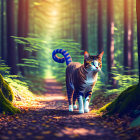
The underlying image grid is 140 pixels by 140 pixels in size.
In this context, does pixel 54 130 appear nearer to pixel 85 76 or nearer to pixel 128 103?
pixel 128 103

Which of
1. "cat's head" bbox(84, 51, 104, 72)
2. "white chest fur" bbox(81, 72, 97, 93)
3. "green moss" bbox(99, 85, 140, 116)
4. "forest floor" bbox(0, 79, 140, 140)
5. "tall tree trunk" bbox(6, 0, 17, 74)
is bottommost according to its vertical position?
"forest floor" bbox(0, 79, 140, 140)

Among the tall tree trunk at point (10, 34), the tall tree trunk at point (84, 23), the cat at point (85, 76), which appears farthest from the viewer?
the tall tree trunk at point (84, 23)

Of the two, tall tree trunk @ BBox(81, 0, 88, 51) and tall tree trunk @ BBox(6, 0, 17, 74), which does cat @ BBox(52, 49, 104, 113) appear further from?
tall tree trunk @ BBox(81, 0, 88, 51)

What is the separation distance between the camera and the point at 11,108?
251 inches

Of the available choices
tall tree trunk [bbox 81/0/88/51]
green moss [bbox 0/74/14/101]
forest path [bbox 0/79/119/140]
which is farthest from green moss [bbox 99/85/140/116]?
tall tree trunk [bbox 81/0/88/51]

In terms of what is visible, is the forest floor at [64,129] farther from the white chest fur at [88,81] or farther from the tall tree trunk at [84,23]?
the tall tree trunk at [84,23]

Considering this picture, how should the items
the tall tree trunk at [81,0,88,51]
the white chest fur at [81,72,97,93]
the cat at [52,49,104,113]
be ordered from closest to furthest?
the cat at [52,49,104,113], the white chest fur at [81,72,97,93], the tall tree trunk at [81,0,88,51]

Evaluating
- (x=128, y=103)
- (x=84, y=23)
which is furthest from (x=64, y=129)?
(x=84, y=23)

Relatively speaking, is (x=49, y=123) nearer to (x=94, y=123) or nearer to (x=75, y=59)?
(x=94, y=123)

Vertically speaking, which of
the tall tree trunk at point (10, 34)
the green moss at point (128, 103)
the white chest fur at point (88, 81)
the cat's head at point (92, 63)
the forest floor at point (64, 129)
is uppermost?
the tall tree trunk at point (10, 34)

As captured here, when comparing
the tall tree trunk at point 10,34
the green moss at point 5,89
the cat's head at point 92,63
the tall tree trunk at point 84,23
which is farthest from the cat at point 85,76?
the tall tree trunk at point 84,23

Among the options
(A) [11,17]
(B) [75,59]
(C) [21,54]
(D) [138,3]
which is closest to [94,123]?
(D) [138,3]

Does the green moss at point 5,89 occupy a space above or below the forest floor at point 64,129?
above

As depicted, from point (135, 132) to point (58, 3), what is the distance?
1056 inches
